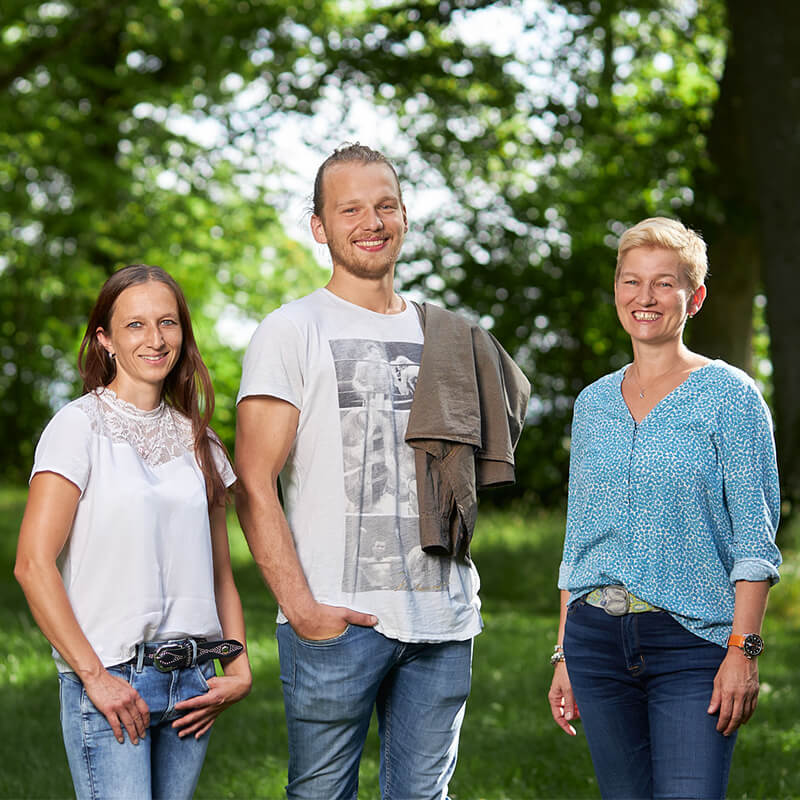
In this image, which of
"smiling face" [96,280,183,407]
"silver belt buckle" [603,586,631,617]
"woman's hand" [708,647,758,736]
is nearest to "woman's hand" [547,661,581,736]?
"silver belt buckle" [603,586,631,617]

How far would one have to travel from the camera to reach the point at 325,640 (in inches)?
125

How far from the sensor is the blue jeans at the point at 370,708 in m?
3.19

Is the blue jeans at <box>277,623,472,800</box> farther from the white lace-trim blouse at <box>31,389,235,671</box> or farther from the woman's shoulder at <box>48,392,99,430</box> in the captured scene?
the woman's shoulder at <box>48,392,99,430</box>

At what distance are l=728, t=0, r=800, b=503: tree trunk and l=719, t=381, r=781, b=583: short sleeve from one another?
8.58m

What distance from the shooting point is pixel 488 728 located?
21.3ft

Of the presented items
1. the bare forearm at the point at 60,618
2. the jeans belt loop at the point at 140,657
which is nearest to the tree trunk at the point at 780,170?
the jeans belt loop at the point at 140,657

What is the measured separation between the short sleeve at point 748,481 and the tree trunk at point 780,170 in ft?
28.1

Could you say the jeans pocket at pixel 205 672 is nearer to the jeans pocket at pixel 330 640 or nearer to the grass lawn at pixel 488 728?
the jeans pocket at pixel 330 640

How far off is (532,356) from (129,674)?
13341 mm

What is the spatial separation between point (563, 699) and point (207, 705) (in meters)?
1.05

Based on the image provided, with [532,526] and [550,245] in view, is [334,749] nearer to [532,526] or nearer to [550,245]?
[532,526]

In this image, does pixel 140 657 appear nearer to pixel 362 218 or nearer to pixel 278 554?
pixel 278 554

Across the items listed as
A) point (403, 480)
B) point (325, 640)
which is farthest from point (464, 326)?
point (325, 640)

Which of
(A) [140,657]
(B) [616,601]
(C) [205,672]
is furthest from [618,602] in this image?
(A) [140,657]
